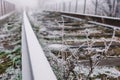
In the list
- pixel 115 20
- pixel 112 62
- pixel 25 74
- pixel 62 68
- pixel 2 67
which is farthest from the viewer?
pixel 115 20

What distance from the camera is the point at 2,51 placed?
9.75 ft

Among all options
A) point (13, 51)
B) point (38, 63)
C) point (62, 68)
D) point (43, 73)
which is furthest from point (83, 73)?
point (13, 51)

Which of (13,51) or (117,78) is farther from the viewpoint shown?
(13,51)

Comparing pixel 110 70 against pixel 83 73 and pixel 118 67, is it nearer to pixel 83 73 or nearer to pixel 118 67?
pixel 118 67

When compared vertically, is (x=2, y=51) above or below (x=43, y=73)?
Answer: below

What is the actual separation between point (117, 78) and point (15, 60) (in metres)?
1.03

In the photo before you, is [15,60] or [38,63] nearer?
[38,63]

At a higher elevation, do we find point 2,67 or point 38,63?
point 38,63

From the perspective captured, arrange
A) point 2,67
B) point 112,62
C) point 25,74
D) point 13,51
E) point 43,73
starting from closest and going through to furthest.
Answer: point 43,73, point 25,74, point 2,67, point 112,62, point 13,51

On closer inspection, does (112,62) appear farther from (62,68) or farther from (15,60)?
(15,60)

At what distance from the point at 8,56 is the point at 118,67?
1170mm

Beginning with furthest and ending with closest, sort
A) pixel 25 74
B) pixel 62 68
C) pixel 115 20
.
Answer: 1. pixel 115 20
2. pixel 62 68
3. pixel 25 74

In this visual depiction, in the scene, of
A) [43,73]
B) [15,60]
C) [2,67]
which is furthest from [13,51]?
[43,73]

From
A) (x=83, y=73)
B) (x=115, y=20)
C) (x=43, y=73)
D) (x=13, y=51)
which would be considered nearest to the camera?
(x=43, y=73)
